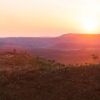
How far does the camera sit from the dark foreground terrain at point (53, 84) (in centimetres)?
1553

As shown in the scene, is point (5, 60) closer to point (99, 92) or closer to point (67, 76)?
point (67, 76)

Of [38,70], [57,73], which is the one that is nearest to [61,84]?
[57,73]

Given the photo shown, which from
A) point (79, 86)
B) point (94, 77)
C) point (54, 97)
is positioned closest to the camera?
point (54, 97)

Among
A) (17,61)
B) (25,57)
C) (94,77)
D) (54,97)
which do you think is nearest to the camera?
(54,97)

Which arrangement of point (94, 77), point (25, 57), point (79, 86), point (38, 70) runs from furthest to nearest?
point (25, 57), point (38, 70), point (94, 77), point (79, 86)

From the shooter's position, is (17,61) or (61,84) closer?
(61,84)

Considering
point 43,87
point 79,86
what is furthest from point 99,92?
point 43,87

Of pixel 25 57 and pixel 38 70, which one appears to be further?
pixel 25 57

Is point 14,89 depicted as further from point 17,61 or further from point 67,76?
point 17,61

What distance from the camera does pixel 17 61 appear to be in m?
→ 31.5

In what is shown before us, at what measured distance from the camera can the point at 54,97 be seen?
15328mm

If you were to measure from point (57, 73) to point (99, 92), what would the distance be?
148 inches

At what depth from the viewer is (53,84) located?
17016 mm

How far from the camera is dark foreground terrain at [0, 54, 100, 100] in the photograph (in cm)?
1553
